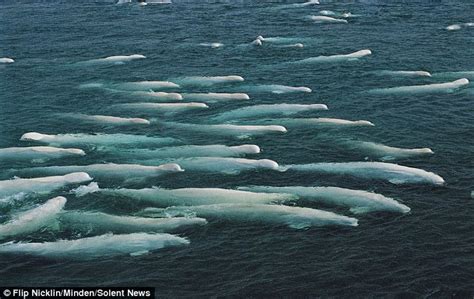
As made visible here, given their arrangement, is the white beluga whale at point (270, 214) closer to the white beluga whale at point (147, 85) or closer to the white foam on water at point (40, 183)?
the white foam on water at point (40, 183)

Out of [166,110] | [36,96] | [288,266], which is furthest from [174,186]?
[36,96]

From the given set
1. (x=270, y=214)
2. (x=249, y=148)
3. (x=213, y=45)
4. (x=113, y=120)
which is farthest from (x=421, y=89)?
(x=270, y=214)

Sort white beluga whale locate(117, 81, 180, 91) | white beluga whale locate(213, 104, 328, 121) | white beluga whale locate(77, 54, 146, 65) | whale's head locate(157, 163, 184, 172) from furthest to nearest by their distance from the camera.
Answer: white beluga whale locate(77, 54, 146, 65)
white beluga whale locate(117, 81, 180, 91)
white beluga whale locate(213, 104, 328, 121)
whale's head locate(157, 163, 184, 172)

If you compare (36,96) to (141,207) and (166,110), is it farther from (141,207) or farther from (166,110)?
(141,207)

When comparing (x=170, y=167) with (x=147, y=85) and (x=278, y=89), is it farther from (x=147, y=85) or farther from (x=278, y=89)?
(x=147, y=85)

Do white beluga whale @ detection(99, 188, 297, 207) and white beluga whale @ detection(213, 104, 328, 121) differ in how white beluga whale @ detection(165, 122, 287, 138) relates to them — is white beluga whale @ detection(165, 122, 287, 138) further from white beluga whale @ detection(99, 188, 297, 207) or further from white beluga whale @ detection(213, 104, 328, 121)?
white beluga whale @ detection(99, 188, 297, 207)

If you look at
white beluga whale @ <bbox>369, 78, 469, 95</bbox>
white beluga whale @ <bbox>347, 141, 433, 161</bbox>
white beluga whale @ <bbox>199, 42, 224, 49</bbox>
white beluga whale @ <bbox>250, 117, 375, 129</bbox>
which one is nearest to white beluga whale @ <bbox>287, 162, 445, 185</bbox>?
white beluga whale @ <bbox>347, 141, 433, 161</bbox>
